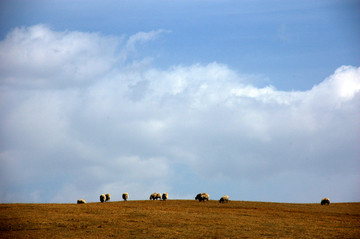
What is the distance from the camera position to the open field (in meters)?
32.9

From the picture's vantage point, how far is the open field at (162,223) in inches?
1296

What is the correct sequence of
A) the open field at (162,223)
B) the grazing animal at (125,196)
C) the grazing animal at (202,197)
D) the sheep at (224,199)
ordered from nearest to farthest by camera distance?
the open field at (162,223) → the sheep at (224,199) → the grazing animal at (202,197) → the grazing animal at (125,196)

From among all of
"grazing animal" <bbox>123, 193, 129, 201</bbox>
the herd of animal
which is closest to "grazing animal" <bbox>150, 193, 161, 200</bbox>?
the herd of animal

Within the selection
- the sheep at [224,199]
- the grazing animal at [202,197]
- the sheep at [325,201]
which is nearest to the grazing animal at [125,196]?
the grazing animal at [202,197]

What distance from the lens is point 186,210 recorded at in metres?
46.5

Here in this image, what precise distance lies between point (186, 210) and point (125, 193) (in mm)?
24603

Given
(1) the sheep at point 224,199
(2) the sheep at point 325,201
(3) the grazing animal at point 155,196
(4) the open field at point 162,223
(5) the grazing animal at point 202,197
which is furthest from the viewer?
(2) the sheep at point 325,201

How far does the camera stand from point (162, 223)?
37.1 meters

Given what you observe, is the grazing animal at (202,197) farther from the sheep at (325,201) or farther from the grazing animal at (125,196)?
the sheep at (325,201)

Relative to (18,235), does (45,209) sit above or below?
above

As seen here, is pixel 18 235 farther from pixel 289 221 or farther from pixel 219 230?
pixel 289 221

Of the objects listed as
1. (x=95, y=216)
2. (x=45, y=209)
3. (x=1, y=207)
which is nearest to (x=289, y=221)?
(x=95, y=216)

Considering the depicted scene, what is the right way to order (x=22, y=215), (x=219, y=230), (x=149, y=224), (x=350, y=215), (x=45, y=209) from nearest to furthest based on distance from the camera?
1. (x=219, y=230)
2. (x=149, y=224)
3. (x=22, y=215)
4. (x=45, y=209)
5. (x=350, y=215)

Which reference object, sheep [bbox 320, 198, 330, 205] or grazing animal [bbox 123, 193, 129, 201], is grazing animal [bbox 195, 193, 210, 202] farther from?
sheep [bbox 320, 198, 330, 205]
